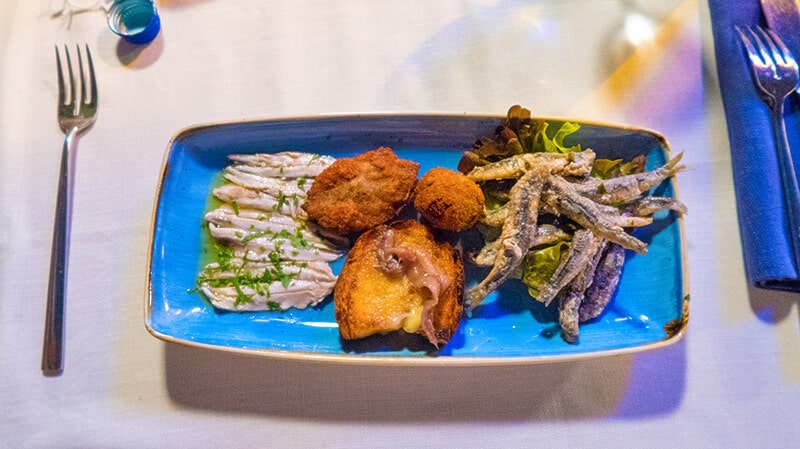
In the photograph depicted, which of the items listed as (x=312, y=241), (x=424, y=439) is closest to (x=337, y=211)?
(x=312, y=241)

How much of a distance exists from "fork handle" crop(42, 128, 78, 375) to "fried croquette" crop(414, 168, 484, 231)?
1.66 m

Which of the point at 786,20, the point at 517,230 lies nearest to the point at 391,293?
Result: the point at 517,230

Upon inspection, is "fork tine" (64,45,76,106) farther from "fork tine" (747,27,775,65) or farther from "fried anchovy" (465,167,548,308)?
"fork tine" (747,27,775,65)

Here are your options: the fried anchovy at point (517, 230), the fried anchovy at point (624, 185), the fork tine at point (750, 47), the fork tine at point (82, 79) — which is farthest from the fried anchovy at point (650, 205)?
the fork tine at point (82, 79)

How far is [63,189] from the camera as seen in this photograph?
228 cm

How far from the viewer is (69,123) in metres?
2.39

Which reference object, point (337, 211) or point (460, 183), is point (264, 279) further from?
point (460, 183)

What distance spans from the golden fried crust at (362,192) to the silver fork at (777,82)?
1686mm

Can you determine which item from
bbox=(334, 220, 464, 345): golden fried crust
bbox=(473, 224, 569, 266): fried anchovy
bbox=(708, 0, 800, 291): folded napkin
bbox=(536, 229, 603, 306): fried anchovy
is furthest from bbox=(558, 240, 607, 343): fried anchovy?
bbox=(708, 0, 800, 291): folded napkin

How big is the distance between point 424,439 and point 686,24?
249cm

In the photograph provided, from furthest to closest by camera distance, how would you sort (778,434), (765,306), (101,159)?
(101,159)
(765,306)
(778,434)

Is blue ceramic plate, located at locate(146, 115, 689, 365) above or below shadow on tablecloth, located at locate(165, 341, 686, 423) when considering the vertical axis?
above

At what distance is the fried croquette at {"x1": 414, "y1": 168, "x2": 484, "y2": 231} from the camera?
197cm

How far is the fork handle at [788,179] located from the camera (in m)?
2.08
